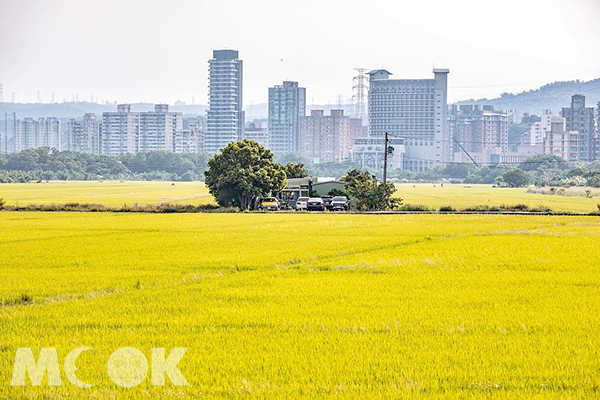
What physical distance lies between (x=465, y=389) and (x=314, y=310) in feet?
20.9

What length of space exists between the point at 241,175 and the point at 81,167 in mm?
123882

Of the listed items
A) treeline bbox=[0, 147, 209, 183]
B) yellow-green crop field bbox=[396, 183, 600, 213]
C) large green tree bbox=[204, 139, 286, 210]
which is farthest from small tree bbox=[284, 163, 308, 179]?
treeline bbox=[0, 147, 209, 183]

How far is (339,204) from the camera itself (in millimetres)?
69125

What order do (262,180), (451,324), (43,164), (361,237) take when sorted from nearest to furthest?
(451,324), (361,237), (262,180), (43,164)

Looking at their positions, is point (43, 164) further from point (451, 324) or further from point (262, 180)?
point (451, 324)

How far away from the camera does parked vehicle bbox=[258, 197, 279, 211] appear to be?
67.8m

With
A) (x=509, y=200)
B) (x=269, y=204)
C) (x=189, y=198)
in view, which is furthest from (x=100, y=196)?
(x=509, y=200)

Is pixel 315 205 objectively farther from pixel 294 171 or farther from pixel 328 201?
pixel 294 171

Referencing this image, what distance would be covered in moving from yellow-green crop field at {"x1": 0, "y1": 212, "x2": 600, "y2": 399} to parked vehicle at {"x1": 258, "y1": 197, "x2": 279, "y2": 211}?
31440 mm

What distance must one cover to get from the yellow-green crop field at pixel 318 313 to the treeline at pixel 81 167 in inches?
5416

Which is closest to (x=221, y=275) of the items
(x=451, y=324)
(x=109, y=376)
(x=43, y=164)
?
(x=451, y=324)

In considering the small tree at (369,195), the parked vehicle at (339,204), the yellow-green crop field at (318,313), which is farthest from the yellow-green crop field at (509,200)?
the yellow-green crop field at (318,313)

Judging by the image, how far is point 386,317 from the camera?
56.6 ft

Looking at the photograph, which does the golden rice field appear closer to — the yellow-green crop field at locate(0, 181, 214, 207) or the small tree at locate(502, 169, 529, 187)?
the yellow-green crop field at locate(0, 181, 214, 207)
